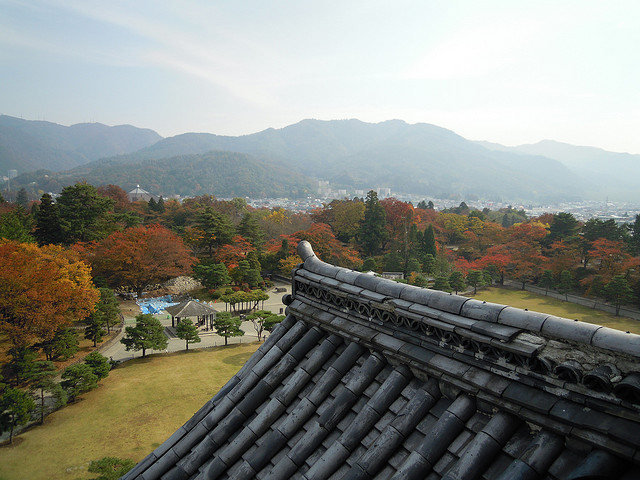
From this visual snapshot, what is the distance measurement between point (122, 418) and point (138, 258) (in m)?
18.3

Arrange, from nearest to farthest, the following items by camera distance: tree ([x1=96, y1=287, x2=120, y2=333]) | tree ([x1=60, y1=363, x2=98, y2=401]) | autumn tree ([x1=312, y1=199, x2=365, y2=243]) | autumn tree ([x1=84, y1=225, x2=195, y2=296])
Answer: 1. tree ([x1=60, y1=363, x2=98, y2=401])
2. tree ([x1=96, y1=287, x2=120, y2=333])
3. autumn tree ([x1=84, y1=225, x2=195, y2=296])
4. autumn tree ([x1=312, y1=199, x2=365, y2=243])

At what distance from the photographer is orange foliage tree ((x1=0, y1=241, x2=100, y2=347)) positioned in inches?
750

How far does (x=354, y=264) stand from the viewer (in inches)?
1535

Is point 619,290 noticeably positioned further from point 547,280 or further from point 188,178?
point 188,178

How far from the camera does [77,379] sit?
1680cm

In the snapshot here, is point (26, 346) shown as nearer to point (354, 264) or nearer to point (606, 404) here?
point (606, 404)

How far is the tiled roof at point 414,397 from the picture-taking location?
7.33 ft

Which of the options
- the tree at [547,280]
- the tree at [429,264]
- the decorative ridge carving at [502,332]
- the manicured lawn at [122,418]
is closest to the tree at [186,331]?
the manicured lawn at [122,418]

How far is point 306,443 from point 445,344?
5.19 feet

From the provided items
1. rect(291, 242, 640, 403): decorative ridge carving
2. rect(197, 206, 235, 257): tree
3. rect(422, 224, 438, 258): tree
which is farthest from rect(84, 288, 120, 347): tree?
rect(422, 224, 438, 258): tree

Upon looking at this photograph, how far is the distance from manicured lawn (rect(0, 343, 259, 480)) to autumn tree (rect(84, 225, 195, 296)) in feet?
39.6

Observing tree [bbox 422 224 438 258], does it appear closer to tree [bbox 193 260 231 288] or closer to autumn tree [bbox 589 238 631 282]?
autumn tree [bbox 589 238 631 282]

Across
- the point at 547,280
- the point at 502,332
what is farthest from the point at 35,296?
the point at 547,280

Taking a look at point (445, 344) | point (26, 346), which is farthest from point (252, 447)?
point (26, 346)
